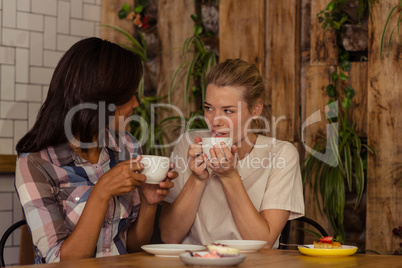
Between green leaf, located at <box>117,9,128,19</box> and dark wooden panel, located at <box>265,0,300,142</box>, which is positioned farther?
green leaf, located at <box>117,9,128,19</box>

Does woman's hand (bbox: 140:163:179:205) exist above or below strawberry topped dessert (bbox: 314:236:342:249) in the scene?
above

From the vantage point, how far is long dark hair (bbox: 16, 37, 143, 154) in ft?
6.15

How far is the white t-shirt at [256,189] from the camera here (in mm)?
2404

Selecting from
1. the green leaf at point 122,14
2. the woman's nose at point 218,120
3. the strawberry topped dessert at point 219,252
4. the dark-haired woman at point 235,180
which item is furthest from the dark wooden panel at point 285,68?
the strawberry topped dessert at point 219,252

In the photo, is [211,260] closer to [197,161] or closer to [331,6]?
[197,161]

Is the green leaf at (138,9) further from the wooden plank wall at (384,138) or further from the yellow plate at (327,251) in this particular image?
the yellow plate at (327,251)

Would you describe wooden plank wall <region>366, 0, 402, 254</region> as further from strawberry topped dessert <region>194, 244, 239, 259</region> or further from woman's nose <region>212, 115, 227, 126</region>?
strawberry topped dessert <region>194, 244, 239, 259</region>

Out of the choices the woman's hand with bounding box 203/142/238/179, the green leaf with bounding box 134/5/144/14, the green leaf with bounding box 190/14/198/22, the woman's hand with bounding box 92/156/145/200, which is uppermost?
the green leaf with bounding box 134/5/144/14

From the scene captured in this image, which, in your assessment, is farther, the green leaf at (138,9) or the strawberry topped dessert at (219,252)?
the green leaf at (138,9)

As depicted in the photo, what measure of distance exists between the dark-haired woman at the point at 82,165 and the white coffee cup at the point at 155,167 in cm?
2

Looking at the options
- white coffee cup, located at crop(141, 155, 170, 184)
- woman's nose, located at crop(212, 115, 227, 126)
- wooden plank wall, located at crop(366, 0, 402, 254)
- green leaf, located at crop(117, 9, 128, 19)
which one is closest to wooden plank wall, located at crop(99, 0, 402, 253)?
wooden plank wall, located at crop(366, 0, 402, 254)

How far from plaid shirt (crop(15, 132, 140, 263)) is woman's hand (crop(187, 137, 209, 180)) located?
0.25 m

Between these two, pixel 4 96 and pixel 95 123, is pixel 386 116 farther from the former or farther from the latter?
pixel 4 96

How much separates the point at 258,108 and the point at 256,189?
403mm
